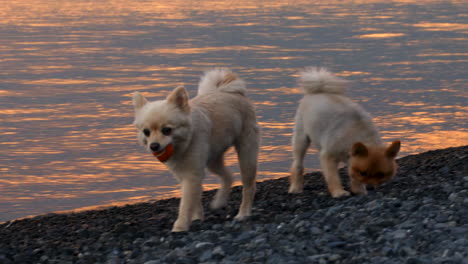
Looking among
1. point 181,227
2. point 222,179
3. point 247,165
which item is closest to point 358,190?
point 247,165

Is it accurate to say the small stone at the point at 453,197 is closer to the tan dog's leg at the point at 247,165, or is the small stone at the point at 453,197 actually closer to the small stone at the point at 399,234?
the small stone at the point at 399,234

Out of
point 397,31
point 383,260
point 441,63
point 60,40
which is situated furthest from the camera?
A: point 397,31

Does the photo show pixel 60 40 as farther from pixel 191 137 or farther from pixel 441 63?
pixel 191 137

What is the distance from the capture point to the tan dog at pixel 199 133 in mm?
7018

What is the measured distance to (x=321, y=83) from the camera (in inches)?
354

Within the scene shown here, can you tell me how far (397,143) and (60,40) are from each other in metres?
18.4

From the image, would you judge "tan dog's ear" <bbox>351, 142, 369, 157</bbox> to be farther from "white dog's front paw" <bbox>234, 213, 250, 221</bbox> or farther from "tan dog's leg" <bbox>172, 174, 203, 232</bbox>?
"tan dog's leg" <bbox>172, 174, 203, 232</bbox>

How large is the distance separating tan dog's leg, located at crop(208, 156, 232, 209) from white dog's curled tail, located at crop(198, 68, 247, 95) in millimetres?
680

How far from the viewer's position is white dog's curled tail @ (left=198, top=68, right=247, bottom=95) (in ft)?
26.7

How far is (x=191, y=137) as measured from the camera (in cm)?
720

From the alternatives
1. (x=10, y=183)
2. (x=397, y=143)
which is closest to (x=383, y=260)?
(x=397, y=143)

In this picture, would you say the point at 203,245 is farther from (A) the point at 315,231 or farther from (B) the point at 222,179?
(B) the point at 222,179

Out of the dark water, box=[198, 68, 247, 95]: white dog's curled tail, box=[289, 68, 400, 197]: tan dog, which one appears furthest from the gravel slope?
the dark water

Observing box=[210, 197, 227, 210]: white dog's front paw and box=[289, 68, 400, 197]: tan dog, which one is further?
box=[210, 197, 227, 210]: white dog's front paw
